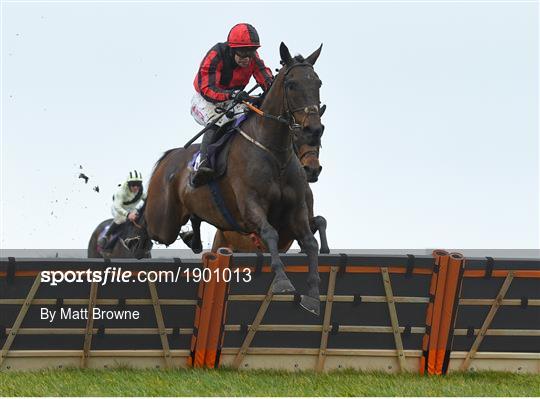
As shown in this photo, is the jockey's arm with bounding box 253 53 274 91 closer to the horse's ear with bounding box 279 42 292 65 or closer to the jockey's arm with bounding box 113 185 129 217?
the horse's ear with bounding box 279 42 292 65

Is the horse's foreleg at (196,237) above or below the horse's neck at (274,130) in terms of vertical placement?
below

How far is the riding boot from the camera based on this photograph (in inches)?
482

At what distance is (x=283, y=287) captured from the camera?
10.3 metres

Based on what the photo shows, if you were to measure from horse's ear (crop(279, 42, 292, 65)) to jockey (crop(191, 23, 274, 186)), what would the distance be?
761 millimetres

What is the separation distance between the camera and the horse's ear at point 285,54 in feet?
37.1

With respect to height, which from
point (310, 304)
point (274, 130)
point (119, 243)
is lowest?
point (119, 243)

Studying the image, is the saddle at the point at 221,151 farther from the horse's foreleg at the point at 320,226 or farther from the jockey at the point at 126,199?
the jockey at the point at 126,199

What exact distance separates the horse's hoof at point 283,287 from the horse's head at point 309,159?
92.9 inches

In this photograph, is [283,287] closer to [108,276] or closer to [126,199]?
[108,276]

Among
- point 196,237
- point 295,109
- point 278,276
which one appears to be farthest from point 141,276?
point 196,237

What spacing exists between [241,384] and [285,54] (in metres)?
3.27

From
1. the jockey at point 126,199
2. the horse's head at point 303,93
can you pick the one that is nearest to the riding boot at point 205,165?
the horse's head at point 303,93

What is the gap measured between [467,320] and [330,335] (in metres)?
1.29

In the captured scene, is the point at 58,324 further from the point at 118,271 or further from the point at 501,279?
the point at 501,279
